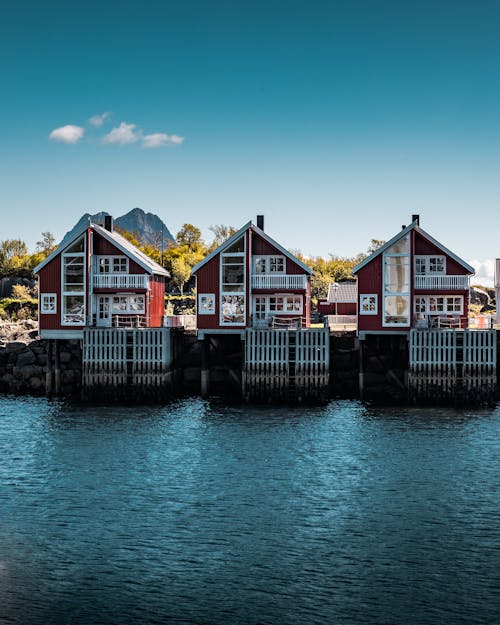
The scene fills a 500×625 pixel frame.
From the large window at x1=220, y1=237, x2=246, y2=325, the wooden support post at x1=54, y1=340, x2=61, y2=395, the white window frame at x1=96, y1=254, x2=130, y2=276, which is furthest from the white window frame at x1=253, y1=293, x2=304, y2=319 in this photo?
the wooden support post at x1=54, y1=340, x2=61, y2=395

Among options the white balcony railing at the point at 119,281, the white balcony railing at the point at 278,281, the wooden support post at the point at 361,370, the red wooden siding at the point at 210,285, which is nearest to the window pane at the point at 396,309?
the wooden support post at the point at 361,370

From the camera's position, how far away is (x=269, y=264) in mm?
56688

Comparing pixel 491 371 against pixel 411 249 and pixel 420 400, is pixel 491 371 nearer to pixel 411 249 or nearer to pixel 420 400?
pixel 420 400

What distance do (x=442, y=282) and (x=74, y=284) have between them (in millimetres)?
27175

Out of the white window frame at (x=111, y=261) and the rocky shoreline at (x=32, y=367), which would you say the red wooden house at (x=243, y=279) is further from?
the rocky shoreline at (x=32, y=367)

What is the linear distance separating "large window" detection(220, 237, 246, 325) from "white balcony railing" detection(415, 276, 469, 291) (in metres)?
12.7

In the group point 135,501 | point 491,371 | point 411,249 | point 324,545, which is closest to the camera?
point 324,545

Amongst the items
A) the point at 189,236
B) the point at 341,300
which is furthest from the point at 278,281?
the point at 189,236

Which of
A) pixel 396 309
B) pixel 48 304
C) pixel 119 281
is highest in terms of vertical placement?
pixel 119 281

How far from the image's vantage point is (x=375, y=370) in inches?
2291

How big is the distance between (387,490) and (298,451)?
7.54 m

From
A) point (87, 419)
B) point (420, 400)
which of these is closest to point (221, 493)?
point (87, 419)

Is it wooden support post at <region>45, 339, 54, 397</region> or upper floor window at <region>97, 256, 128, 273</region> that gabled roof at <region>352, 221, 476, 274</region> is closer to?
upper floor window at <region>97, 256, 128, 273</region>

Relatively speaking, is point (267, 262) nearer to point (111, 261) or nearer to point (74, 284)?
point (111, 261)
